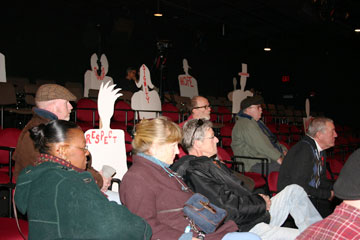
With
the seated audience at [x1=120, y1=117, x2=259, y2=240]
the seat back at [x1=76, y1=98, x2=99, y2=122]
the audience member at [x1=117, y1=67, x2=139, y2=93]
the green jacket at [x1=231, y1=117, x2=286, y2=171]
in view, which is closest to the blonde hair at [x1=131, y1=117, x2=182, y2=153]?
the seated audience at [x1=120, y1=117, x2=259, y2=240]

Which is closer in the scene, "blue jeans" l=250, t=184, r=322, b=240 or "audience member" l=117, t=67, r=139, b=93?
"blue jeans" l=250, t=184, r=322, b=240

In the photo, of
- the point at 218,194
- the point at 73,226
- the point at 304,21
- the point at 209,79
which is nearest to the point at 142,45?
the point at 209,79

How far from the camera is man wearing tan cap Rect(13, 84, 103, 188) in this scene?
A: 2.08 metres

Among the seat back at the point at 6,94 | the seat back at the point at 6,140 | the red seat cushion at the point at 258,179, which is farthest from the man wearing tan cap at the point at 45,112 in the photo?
the seat back at the point at 6,94

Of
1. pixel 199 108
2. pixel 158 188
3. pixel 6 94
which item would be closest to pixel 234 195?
pixel 158 188

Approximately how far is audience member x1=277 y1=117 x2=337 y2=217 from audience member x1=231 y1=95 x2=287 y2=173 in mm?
879

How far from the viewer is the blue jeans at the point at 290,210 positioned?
213 cm

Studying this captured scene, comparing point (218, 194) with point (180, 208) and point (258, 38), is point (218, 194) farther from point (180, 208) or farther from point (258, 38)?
point (258, 38)

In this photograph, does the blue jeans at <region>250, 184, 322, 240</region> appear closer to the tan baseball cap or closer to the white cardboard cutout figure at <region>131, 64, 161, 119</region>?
the tan baseball cap

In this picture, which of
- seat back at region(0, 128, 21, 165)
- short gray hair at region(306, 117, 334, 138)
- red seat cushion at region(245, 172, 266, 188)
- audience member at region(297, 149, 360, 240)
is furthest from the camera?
red seat cushion at region(245, 172, 266, 188)

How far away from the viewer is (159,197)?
168cm

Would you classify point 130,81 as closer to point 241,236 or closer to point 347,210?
point 241,236

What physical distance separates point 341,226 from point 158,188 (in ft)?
2.95

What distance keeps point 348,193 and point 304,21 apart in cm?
1062
